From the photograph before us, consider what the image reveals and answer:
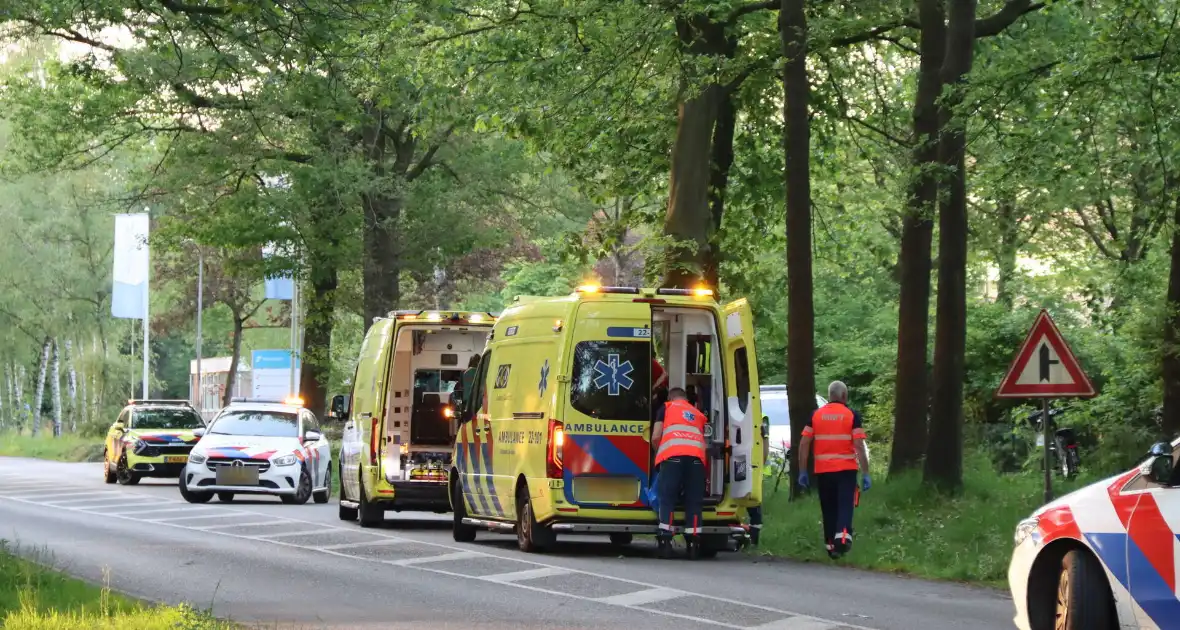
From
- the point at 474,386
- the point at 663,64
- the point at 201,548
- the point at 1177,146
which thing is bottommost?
the point at 201,548

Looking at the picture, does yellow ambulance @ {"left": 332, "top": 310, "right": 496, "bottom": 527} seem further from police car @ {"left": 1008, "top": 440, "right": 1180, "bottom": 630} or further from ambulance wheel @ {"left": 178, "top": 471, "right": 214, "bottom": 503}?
police car @ {"left": 1008, "top": 440, "right": 1180, "bottom": 630}

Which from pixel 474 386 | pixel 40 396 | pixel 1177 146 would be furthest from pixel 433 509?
pixel 40 396

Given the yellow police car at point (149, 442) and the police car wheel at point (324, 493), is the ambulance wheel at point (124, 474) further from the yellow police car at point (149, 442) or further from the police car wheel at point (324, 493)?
the police car wheel at point (324, 493)

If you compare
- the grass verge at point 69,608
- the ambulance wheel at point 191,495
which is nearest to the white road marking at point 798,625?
the grass verge at point 69,608

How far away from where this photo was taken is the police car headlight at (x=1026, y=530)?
382 inches

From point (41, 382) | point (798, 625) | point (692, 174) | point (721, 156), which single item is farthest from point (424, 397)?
point (41, 382)

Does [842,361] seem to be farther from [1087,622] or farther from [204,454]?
[1087,622]

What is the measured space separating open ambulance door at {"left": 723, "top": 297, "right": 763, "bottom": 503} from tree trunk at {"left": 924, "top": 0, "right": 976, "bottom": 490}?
147 inches

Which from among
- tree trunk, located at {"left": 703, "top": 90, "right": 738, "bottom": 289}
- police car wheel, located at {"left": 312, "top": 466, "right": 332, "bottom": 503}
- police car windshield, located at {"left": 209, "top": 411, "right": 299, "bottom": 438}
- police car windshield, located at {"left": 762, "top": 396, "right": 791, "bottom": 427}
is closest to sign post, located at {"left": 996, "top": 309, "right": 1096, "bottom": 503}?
→ tree trunk, located at {"left": 703, "top": 90, "right": 738, "bottom": 289}

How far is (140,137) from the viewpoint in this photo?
38.7 meters

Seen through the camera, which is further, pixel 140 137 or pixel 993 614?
pixel 140 137

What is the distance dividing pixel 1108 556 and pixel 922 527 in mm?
9602

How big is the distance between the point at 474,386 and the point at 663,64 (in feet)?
23.1

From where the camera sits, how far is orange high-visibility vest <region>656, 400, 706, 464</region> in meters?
16.7
